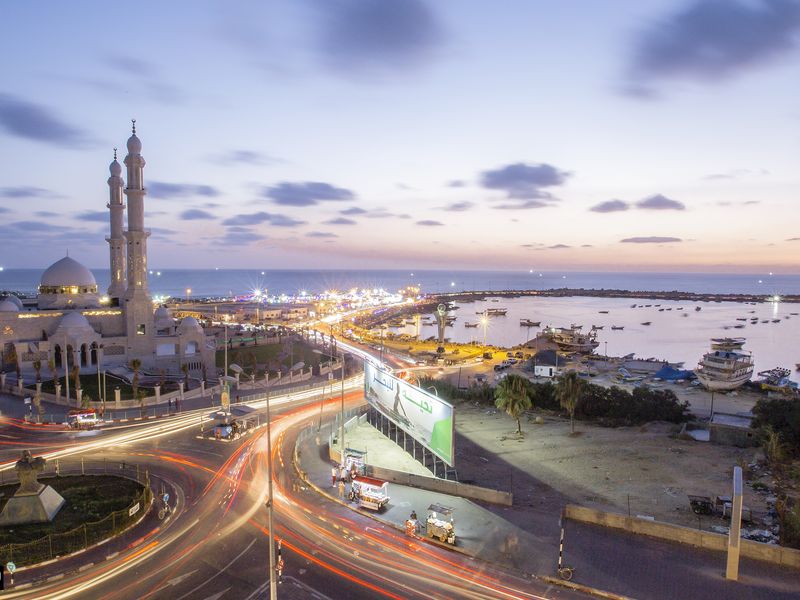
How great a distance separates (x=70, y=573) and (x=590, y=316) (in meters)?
181

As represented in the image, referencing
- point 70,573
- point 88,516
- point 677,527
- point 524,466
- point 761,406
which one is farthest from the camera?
point 761,406

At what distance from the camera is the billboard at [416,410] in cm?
2633

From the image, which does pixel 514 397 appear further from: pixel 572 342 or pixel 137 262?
pixel 572 342

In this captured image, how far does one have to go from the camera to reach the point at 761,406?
119ft

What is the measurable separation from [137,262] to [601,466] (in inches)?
2144

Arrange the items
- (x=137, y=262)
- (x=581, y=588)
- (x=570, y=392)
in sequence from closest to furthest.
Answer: (x=581, y=588)
(x=570, y=392)
(x=137, y=262)

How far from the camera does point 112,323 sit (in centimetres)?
6159

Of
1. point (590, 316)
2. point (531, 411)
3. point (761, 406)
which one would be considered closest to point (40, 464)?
point (531, 411)

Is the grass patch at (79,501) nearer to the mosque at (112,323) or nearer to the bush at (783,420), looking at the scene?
the mosque at (112,323)

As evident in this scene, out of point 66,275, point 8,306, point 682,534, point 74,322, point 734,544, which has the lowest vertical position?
point 682,534

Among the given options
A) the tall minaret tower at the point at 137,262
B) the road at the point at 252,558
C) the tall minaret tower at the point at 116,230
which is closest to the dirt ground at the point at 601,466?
the road at the point at 252,558

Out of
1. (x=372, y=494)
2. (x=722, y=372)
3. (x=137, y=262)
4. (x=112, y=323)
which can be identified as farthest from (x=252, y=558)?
(x=722, y=372)

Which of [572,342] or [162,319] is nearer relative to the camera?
[162,319]

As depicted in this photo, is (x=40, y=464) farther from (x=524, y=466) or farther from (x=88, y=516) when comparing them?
(x=524, y=466)
